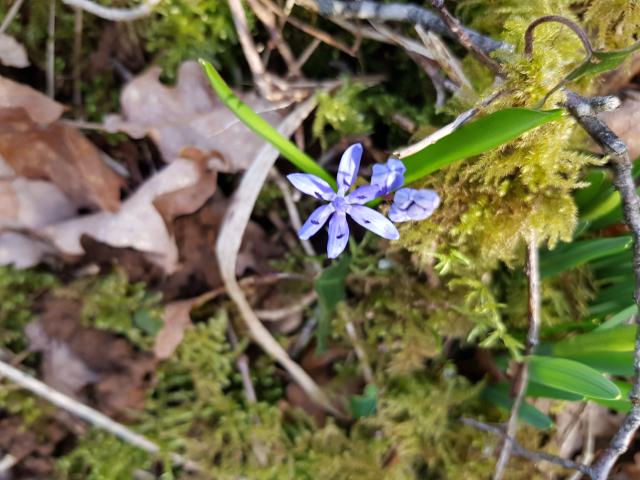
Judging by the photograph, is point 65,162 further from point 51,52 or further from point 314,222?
point 314,222

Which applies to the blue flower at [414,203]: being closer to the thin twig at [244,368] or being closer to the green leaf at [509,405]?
the green leaf at [509,405]

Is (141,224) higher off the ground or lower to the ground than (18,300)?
higher

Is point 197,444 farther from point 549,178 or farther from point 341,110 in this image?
point 549,178

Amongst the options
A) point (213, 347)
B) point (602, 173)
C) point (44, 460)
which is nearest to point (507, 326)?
point (602, 173)

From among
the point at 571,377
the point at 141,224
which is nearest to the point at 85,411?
the point at 141,224

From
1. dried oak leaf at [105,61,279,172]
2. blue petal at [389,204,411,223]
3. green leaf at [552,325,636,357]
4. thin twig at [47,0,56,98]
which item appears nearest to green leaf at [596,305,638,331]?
green leaf at [552,325,636,357]

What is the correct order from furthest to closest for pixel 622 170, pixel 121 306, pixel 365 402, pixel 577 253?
pixel 121 306 < pixel 365 402 < pixel 577 253 < pixel 622 170

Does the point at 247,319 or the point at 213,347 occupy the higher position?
the point at 247,319
